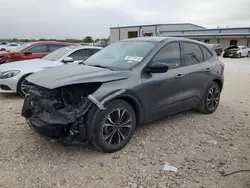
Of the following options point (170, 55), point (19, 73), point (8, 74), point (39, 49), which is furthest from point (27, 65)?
point (170, 55)

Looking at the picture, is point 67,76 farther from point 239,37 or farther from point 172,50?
point 239,37

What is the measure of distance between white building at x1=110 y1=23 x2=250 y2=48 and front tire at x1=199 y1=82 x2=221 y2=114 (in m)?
32.8

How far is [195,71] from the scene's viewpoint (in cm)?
469

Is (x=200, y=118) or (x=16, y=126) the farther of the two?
(x=200, y=118)

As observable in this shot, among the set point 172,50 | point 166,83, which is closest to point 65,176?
point 166,83

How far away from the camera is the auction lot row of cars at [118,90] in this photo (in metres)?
3.16

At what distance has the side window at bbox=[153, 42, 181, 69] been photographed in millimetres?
4082

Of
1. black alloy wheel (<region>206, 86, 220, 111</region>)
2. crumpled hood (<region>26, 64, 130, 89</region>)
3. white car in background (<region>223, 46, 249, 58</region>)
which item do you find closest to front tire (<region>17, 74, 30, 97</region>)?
crumpled hood (<region>26, 64, 130, 89</region>)

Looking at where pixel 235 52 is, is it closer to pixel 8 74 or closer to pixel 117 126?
pixel 8 74

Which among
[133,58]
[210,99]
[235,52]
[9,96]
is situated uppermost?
[133,58]

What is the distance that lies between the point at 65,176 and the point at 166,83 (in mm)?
2165

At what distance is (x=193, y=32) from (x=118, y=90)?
42784 millimetres

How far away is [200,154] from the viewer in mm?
3564

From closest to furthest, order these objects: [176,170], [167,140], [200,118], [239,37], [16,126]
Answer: [176,170], [167,140], [16,126], [200,118], [239,37]
